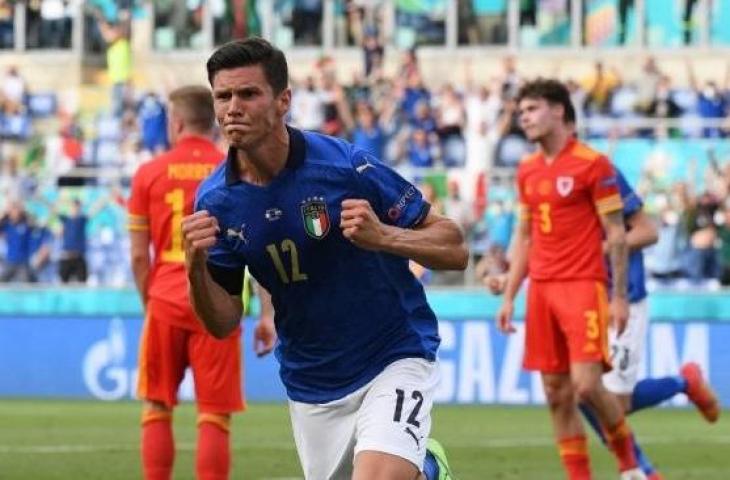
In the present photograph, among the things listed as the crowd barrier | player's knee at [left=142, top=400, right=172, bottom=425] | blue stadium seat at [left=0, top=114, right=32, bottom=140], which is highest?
blue stadium seat at [left=0, top=114, right=32, bottom=140]

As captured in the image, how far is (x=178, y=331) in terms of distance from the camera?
1080 centimetres

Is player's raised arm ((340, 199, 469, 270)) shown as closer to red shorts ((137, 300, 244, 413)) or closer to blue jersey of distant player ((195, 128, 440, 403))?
blue jersey of distant player ((195, 128, 440, 403))

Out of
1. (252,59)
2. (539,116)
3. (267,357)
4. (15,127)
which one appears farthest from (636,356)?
(15,127)

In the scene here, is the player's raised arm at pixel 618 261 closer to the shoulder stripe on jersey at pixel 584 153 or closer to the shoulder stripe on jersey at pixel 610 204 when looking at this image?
the shoulder stripe on jersey at pixel 610 204

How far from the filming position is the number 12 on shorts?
729 centimetres

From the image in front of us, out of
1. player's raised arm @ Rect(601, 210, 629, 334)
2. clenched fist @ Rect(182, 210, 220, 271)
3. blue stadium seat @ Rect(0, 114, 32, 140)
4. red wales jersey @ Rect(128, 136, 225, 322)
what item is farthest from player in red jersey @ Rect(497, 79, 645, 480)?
blue stadium seat @ Rect(0, 114, 32, 140)

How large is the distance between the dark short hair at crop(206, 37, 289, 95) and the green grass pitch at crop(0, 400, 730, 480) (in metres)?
6.19

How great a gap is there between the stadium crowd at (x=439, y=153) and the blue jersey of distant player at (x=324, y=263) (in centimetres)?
1523

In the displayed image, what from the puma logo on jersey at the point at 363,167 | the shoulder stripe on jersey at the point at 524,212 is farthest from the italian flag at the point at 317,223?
the shoulder stripe on jersey at the point at 524,212

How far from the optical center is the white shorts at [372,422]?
7.25 metres

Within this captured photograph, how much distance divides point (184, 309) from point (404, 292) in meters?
3.41

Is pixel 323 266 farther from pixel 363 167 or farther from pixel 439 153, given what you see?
pixel 439 153

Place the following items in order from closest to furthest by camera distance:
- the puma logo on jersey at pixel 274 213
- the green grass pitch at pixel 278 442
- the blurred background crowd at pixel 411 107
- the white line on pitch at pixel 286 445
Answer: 1. the puma logo on jersey at pixel 274 213
2. the green grass pitch at pixel 278 442
3. the white line on pitch at pixel 286 445
4. the blurred background crowd at pixel 411 107

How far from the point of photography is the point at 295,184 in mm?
7184
